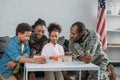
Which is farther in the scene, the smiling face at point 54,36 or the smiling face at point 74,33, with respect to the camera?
the smiling face at point 54,36

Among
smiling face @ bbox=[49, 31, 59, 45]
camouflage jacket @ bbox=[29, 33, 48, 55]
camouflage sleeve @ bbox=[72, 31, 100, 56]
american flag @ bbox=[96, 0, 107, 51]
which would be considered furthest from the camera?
american flag @ bbox=[96, 0, 107, 51]

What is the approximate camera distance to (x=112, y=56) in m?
5.92

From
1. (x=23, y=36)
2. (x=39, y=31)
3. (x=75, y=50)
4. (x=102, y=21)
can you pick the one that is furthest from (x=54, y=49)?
(x=102, y=21)

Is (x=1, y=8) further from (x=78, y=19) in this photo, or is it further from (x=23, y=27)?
(x=23, y=27)

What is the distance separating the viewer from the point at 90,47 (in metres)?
3.09

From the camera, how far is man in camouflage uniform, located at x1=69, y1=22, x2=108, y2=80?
122 inches

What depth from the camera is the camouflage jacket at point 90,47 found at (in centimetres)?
A: 309

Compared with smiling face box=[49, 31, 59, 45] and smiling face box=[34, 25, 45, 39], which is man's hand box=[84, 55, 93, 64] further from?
smiling face box=[34, 25, 45, 39]

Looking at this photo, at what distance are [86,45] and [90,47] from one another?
84 mm

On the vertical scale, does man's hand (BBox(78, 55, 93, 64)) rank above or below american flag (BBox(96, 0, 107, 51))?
below

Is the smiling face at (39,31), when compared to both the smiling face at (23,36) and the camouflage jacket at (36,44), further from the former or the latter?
the smiling face at (23,36)

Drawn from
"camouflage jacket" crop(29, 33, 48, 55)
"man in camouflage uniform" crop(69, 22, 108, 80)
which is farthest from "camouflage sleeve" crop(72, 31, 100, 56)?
"camouflage jacket" crop(29, 33, 48, 55)

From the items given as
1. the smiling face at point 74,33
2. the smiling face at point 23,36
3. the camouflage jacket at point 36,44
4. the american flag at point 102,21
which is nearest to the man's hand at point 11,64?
the smiling face at point 23,36

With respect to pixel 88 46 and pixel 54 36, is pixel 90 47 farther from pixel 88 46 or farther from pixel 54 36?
pixel 54 36
